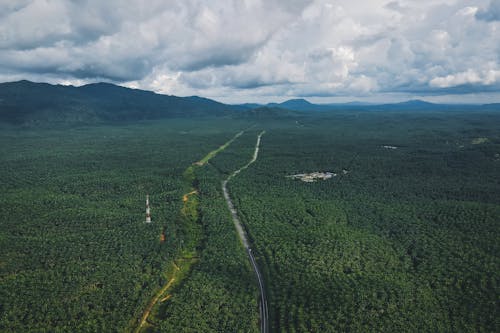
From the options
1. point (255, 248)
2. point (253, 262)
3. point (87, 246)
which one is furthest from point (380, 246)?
point (87, 246)

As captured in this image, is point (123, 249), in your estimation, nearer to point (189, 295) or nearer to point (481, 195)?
point (189, 295)

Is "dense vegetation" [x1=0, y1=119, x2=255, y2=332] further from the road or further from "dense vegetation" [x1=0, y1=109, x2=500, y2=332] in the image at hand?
the road

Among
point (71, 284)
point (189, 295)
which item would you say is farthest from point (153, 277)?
point (71, 284)

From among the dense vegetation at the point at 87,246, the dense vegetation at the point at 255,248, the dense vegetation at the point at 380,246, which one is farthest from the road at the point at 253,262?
the dense vegetation at the point at 87,246

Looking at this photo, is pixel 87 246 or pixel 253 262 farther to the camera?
pixel 87 246

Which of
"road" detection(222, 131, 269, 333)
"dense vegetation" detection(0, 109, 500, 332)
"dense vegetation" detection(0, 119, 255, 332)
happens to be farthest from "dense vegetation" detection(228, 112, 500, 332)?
"dense vegetation" detection(0, 119, 255, 332)

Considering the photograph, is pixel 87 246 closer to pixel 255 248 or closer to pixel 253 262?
pixel 253 262
